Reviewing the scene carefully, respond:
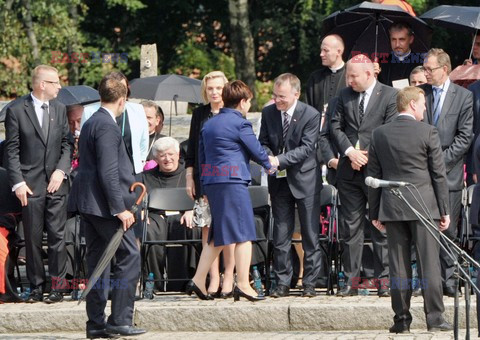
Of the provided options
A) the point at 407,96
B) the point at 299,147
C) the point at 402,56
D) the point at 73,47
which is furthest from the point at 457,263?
the point at 73,47

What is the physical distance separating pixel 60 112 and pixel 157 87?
3.79 metres

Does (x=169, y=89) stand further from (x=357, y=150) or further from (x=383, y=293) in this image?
(x=383, y=293)

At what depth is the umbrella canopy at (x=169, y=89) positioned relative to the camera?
18.0m

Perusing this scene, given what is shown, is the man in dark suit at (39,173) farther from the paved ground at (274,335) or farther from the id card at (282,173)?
the id card at (282,173)

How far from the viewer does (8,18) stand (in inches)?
1189

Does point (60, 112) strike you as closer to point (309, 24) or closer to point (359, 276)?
point (359, 276)

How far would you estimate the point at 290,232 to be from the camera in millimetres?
14008

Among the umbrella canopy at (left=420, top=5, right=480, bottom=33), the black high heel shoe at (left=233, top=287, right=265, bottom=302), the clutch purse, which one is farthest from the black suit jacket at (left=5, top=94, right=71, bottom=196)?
the umbrella canopy at (left=420, top=5, right=480, bottom=33)

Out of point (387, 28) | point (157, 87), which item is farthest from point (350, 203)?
point (157, 87)

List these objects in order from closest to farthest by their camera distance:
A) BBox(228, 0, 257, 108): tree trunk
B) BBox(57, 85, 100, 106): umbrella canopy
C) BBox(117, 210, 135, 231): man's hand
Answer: BBox(117, 210, 135, 231): man's hand
BBox(57, 85, 100, 106): umbrella canopy
BBox(228, 0, 257, 108): tree trunk

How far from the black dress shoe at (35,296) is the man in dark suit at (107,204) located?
215 centimetres

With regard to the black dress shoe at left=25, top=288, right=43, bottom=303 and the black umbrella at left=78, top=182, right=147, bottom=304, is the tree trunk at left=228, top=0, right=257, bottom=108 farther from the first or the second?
the black umbrella at left=78, top=182, right=147, bottom=304

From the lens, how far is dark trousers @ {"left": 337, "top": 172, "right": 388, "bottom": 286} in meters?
13.7

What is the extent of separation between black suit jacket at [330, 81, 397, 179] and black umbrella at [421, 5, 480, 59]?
1.64 meters
